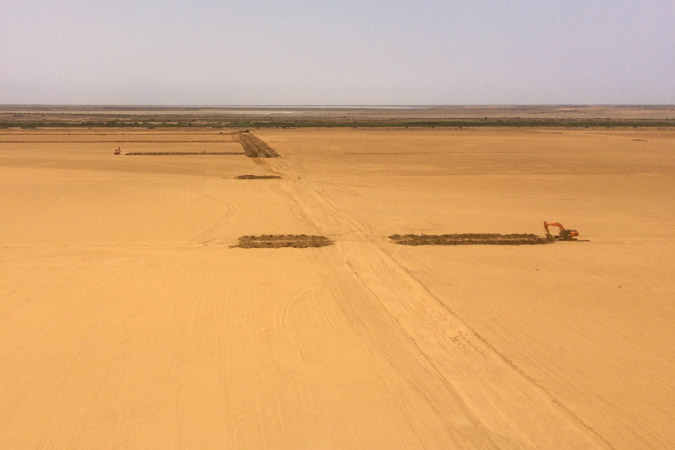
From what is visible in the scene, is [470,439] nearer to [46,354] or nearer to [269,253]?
[46,354]

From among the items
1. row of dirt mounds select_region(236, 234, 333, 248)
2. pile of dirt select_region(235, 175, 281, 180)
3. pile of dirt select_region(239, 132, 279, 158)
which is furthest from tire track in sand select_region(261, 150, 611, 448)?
pile of dirt select_region(239, 132, 279, 158)

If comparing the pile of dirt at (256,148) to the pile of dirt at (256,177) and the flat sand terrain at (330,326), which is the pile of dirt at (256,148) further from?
the flat sand terrain at (330,326)

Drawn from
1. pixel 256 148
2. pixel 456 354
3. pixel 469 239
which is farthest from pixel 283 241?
pixel 256 148

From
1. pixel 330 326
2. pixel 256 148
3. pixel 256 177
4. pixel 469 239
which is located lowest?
pixel 469 239

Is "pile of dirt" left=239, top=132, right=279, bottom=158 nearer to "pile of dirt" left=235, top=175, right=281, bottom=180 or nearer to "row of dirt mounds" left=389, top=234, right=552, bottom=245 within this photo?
"pile of dirt" left=235, top=175, right=281, bottom=180

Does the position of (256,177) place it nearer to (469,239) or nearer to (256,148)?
(469,239)

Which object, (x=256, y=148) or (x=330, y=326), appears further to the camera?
(x=256, y=148)

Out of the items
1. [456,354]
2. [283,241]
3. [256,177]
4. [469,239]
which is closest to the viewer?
[456,354]
